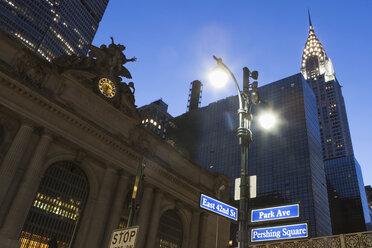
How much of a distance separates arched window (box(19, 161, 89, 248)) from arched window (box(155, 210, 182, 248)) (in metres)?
9.30

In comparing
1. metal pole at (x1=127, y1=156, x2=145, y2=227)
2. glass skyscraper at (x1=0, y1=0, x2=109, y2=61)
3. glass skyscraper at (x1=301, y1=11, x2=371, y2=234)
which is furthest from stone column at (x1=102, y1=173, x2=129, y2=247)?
glass skyscraper at (x1=301, y1=11, x2=371, y2=234)

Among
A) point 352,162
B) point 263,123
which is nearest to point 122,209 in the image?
point 263,123

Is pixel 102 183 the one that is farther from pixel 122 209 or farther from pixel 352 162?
pixel 352 162

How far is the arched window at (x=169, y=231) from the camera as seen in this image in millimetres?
31913

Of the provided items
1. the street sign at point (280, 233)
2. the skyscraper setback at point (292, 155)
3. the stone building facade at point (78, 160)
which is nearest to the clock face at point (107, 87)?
the stone building facade at point (78, 160)

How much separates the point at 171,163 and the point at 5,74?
1846 cm

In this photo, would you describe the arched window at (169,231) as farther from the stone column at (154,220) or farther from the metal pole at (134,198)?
the metal pole at (134,198)

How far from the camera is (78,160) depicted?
85.7 feet

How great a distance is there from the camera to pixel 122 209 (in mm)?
28438

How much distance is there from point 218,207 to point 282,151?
115 metres

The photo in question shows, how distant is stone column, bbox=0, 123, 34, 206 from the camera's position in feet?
68.5

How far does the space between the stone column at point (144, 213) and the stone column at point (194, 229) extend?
6.59 metres

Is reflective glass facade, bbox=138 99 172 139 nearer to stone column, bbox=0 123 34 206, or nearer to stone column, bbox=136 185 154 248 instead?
stone column, bbox=136 185 154 248

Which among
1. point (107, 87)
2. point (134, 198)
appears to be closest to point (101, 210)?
point (107, 87)
